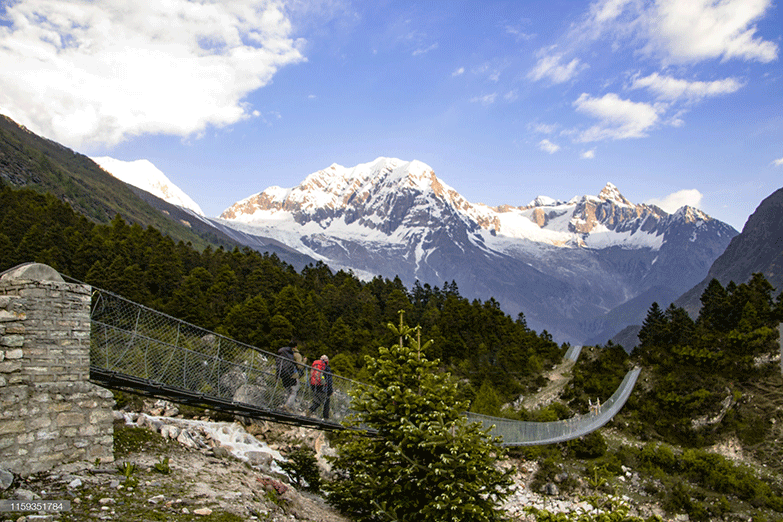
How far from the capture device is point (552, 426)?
964 inches

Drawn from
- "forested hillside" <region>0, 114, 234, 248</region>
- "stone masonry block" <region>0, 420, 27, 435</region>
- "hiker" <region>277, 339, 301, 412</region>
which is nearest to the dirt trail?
"hiker" <region>277, 339, 301, 412</region>

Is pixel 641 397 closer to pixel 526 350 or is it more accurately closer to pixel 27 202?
pixel 526 350

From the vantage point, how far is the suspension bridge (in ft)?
36.7

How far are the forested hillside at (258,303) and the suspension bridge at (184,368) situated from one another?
18733 millimetres

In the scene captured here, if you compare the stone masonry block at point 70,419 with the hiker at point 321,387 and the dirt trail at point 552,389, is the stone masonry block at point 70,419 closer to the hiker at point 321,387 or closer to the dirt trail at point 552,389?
the hiker at point 321,387

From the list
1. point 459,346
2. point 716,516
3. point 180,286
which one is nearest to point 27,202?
point 180,286

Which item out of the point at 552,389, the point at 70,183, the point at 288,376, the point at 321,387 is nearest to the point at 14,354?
A: the point at 288,376

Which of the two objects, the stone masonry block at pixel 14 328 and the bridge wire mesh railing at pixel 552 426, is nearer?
the stone masonry block at pixel 14 328

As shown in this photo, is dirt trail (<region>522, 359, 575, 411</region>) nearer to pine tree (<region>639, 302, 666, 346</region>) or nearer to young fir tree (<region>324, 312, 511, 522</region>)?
pine tree (<region>639, 302, 666, 346</region>)

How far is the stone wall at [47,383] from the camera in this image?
870 cm

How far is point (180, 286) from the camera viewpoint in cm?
4244

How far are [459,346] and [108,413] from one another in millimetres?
35539

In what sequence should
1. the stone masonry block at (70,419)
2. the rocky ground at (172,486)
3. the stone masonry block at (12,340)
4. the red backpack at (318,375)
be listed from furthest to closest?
the red backpack at (318,375), the stone masonry block at (70,419), the stone masonry block at (12,340), the rocky ground at (172,486)

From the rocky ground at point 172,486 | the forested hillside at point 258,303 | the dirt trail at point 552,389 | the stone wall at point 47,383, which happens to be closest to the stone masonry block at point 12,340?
the stone wall at point 47,383
